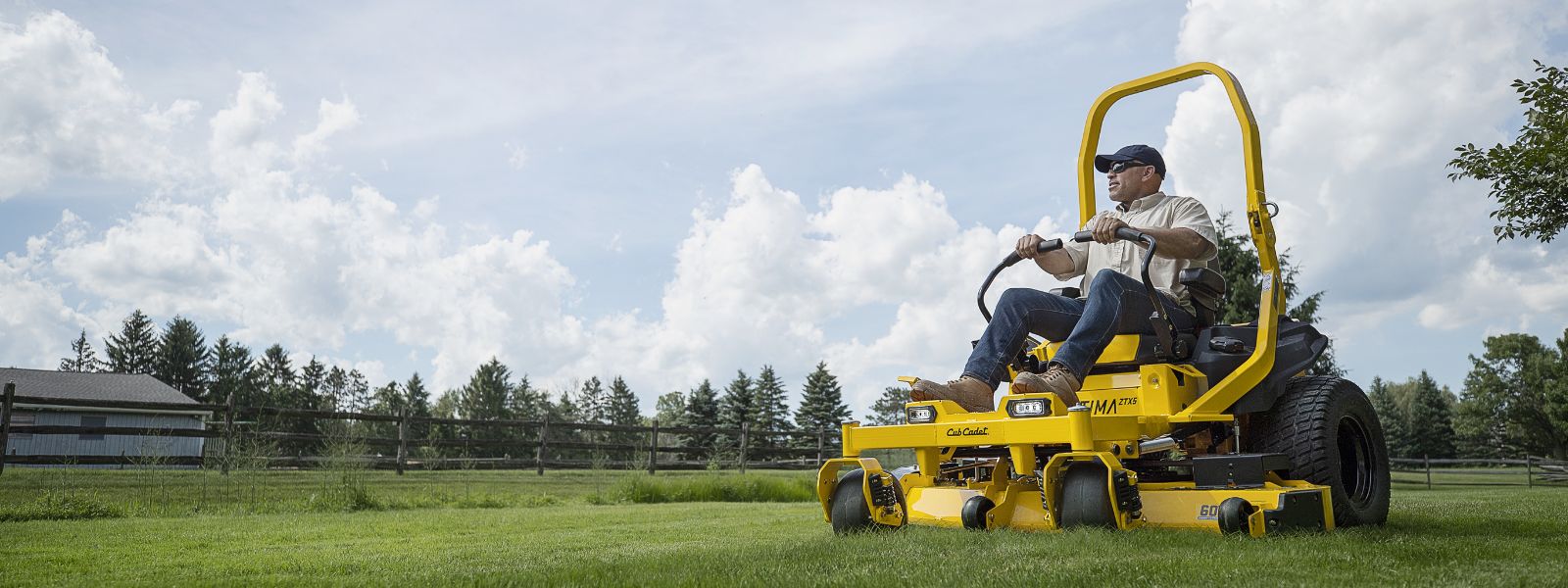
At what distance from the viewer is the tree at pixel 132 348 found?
69688 mm

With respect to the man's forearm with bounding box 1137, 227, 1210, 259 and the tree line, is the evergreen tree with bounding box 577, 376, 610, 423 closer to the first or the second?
the tree line

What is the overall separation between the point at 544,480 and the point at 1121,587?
52.4 feet

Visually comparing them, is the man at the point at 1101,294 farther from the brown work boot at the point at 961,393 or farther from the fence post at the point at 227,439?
the fence post at the point at 227,439

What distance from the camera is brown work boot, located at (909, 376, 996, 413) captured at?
4363mm

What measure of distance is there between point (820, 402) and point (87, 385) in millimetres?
31446

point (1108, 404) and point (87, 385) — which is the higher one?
point (87, 385)

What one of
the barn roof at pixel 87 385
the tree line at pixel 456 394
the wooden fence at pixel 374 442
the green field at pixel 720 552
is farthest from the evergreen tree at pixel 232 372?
the green field at pixel 720 552

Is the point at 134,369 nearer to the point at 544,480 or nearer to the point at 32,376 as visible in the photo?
the point at 32,376

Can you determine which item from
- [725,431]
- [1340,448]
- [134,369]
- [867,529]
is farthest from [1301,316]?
[134,369]

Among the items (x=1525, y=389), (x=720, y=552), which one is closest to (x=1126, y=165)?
(x=720, y=552)

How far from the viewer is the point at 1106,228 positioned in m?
4.38

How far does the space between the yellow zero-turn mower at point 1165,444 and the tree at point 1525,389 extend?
54976 millimetres

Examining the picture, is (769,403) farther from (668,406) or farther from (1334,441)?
(1334,441)

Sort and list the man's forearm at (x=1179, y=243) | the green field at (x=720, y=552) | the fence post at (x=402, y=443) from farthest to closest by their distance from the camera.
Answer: the fence post at (x=402, y=443) < the man's forearm at (x=1179, y=243) < the green field at (x=720, y=552)
